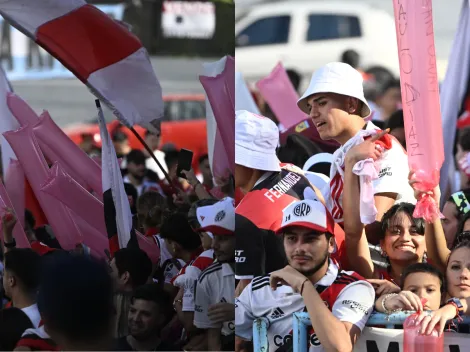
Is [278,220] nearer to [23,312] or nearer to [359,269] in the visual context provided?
[359,269]

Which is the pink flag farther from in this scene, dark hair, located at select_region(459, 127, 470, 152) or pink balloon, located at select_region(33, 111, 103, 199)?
pink balloon, located at select_region(33, 111, 103, 199)

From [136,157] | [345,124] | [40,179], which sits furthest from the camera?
[136,157]

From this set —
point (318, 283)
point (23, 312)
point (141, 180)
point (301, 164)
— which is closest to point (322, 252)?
point (318, 283)

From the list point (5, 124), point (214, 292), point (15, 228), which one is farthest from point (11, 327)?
point (5, 124)

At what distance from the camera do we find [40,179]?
4453 millimetres

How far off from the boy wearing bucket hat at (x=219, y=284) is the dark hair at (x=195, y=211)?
0.06ft

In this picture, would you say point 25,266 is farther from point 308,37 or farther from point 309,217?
point 308,37

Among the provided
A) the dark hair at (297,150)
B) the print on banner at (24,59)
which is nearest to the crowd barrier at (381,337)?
the dark hair at (297,150)

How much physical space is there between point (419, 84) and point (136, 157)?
4221mm

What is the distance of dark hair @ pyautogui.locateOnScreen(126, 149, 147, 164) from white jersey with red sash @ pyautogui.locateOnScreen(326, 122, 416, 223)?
3.73m

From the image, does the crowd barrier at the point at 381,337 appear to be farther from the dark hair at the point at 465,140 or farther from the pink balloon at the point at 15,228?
the dark hair at the point at 465,140

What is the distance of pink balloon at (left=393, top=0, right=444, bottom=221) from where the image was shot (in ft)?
13.4

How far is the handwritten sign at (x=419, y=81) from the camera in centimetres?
407

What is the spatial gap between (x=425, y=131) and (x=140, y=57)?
1241 mm
